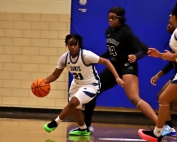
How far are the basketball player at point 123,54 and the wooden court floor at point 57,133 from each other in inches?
19.7

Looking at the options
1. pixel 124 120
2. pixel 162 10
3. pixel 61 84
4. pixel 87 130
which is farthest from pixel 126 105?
pixel 87 130

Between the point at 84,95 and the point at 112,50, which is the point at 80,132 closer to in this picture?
the point at 84,95

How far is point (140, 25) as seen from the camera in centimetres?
889

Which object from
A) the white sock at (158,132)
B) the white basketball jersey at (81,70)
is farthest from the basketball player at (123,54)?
the white sock at (158,132)

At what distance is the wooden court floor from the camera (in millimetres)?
5855

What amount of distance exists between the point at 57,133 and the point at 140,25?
331 centimetres

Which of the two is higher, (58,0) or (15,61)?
(58,0)

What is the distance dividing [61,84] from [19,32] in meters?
1.37

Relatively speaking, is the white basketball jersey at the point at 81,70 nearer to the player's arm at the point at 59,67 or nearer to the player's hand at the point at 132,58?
the player's arm at the point at 59,67

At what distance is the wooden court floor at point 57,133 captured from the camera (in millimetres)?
5855

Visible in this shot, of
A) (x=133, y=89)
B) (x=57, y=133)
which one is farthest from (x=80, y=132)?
(x=133, y=89)

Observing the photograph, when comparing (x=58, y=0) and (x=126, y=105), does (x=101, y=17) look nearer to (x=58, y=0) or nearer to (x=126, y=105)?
(x=58, y=0)

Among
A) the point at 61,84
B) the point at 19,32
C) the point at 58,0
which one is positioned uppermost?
the point at 58,0

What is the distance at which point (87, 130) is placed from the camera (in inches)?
257
